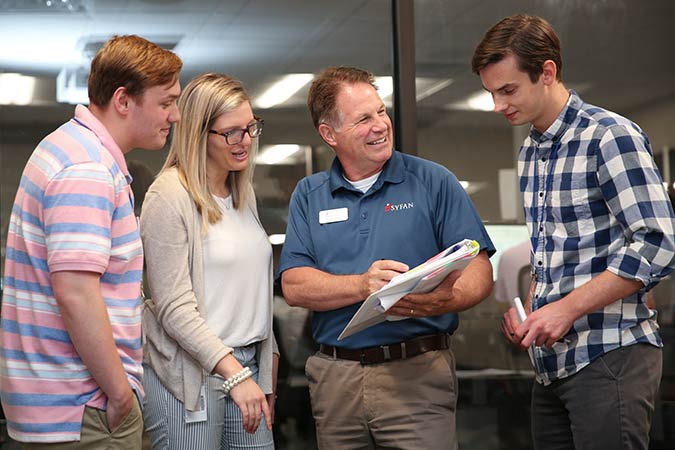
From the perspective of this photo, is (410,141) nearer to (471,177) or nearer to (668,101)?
(471,177)

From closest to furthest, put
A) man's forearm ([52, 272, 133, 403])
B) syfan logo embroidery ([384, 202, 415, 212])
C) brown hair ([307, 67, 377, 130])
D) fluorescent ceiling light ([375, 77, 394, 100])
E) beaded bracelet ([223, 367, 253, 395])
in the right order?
man's forearm ([52, 272, 133, 403]) < beaded bracelet ([223, 367, 253, 395]) < syfan logo embroidery ([384, 202, 415, 212]) < brown hair ([307, 67, 377, 130]) < fluorescent ceiling light ([375, 77, 394, 100])

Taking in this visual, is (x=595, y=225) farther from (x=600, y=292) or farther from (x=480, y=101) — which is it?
(x=480, y=101)

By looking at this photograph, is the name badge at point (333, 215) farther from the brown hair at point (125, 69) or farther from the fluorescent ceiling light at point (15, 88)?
the fluorescent ceiling light at point (15, 88)

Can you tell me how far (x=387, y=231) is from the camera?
2562 mm

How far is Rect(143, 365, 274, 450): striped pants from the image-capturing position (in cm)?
238

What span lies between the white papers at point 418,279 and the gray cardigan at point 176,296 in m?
0.43

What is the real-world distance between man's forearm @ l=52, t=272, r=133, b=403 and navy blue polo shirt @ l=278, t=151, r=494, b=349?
2.82 ft

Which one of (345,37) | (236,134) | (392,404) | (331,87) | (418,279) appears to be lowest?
(392,404)

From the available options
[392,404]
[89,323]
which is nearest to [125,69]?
[89,323]

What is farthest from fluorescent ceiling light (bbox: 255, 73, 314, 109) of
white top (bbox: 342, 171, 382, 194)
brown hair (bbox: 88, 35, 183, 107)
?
brown hair (bbox: 88, 35, 183, 107)

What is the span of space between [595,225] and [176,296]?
1183mm

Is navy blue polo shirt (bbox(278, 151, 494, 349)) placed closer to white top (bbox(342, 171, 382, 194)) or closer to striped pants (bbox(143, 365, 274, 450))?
white top (bbox(342, 171, 382, 194))

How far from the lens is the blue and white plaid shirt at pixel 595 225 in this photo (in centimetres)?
223

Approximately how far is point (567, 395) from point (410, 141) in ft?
4.88
